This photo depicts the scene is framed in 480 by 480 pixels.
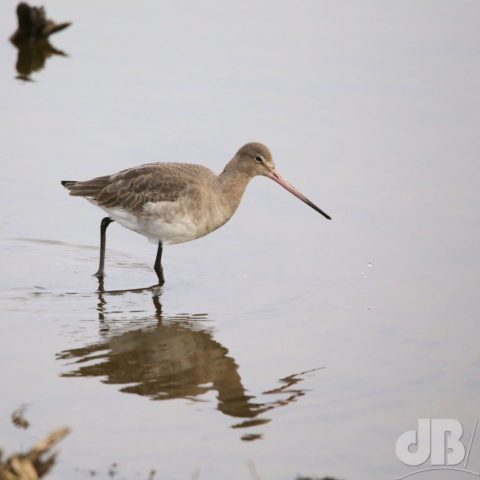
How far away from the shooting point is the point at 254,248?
1070cm

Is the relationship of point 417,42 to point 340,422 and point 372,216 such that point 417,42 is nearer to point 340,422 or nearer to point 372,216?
point 372,216

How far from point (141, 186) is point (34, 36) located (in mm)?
6084

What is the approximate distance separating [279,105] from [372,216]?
9.18 ft

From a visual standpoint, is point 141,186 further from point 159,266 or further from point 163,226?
point 159,266

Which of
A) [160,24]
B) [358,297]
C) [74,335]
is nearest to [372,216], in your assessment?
[358,297]

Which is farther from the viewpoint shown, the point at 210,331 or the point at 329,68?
the point at 329,68

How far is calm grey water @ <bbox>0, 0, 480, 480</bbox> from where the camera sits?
7410 mm

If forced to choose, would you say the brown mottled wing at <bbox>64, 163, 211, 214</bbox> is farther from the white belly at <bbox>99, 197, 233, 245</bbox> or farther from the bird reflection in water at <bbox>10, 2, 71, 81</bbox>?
the bird reflection in water at <bbox>10, 2, 71, 81</bbox>

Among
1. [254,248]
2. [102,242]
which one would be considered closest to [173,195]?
[102,242]

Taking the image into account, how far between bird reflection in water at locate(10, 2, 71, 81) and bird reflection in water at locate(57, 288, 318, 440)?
6826mm

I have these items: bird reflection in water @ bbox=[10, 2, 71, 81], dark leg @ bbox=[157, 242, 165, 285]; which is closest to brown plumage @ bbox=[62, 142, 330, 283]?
dark leg @ bbox=[157, 242, 165, 285]

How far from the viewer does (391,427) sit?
7.54 metres

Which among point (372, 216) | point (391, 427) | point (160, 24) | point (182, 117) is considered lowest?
point (391, 427)

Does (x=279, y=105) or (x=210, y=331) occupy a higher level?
(x=279, y=105)
